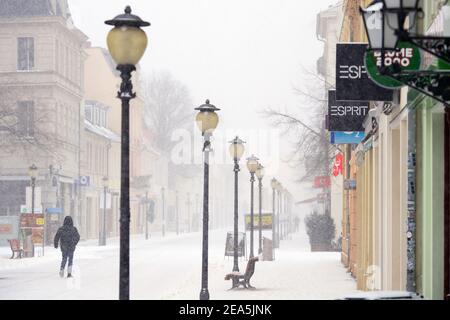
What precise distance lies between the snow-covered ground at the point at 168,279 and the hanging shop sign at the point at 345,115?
3.28m

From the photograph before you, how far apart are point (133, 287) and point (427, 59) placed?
545 inches

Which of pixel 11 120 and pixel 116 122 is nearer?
pixel 11 120

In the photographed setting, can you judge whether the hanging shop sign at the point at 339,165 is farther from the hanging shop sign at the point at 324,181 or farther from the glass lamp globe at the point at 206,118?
the glass lamp globe at the point at 206,118

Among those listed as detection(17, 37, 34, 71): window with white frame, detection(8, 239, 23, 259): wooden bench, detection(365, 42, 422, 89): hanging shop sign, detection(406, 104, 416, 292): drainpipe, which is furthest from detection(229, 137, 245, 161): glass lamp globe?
detection(17, 37, 34, 71): window with white frame

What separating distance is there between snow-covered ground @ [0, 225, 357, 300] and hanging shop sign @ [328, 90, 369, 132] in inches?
129

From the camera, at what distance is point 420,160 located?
1296 cm

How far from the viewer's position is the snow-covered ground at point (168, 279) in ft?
72.0

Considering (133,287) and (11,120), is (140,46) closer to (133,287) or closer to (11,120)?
(133,287)

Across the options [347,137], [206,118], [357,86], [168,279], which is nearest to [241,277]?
[347,137]

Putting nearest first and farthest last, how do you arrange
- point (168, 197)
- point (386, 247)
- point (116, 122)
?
1. point (386, 247)
2. point (116, 122)
3. point (168, 197)

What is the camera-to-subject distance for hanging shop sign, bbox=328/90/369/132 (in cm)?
2153

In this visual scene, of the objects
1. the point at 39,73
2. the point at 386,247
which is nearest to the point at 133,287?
the point at 386,247

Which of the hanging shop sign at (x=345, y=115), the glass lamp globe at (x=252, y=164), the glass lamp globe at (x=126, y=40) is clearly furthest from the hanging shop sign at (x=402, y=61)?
the glass lamp globe at (x=252, y=164)

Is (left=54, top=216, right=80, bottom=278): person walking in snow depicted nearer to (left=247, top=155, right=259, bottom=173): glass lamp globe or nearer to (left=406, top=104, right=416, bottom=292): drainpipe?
(left=247, top=155, right=259, bottom=173): glass lamp globe
